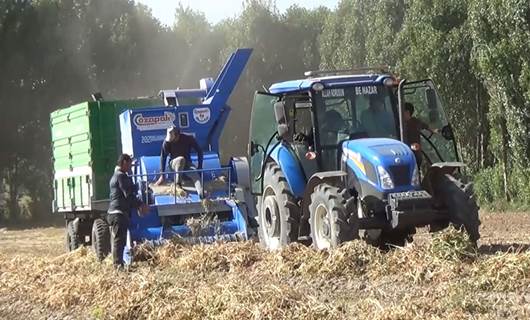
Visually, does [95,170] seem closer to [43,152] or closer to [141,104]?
[141,104]

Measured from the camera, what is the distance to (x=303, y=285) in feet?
29.7

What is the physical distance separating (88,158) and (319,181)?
6.61 meters

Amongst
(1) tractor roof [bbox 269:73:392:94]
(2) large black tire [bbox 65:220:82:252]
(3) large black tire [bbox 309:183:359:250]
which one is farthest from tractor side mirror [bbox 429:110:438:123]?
(2) large black tire [bbox 65:220:82:252]

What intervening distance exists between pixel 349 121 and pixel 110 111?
6.52m

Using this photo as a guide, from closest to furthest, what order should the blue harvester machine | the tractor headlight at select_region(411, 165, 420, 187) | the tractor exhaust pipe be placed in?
the tractor headlight at select_region(411, 165, 420, 187) < the tractor exhaust pipe < the blue harvester machine

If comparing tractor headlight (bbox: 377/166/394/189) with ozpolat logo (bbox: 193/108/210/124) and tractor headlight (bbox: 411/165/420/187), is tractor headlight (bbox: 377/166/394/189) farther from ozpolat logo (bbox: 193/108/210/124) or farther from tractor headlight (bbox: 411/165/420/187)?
ozpolat logo (bbox: 193/108/210/124)

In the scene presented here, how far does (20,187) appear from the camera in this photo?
39.7 metres

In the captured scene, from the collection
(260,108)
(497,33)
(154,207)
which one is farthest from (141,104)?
(497,33)

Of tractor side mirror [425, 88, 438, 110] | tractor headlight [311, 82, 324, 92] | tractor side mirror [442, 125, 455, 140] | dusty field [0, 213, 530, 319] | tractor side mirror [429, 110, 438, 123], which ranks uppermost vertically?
tractor headlight [311, 82, 324, 92]

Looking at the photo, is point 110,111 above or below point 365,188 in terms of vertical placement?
above

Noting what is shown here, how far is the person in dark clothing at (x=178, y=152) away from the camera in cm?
1443

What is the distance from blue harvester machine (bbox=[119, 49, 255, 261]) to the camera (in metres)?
13.6

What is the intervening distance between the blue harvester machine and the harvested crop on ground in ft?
5.00

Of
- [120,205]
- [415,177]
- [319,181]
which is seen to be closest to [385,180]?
[415,177]
